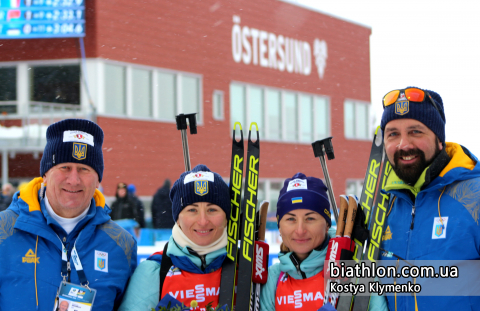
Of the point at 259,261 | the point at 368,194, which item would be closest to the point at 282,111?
the point at 368,194

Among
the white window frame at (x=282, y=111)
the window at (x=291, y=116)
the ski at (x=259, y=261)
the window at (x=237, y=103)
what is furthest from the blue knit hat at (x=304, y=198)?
the window at (x=291, y=116)

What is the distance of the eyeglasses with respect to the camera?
2.77 metres

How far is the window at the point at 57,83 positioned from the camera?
11.5 m

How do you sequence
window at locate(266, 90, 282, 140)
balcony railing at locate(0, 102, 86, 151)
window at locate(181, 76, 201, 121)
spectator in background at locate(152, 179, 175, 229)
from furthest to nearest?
1. window at locate(266, 90, 282, 140)
2. window at locate(181, 76, 201, 121)
3. balcony railing at locate(0, 102, 86, 151)
4. spectator in background at locate(152, 179, 175, 229)

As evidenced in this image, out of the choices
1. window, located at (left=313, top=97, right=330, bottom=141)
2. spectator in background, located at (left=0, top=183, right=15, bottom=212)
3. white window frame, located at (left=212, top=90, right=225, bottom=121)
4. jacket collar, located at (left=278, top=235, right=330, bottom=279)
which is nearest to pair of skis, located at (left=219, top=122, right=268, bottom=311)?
jacket collar, located at (left=278, top=235, right=330, bottom=279)

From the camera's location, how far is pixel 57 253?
264cm

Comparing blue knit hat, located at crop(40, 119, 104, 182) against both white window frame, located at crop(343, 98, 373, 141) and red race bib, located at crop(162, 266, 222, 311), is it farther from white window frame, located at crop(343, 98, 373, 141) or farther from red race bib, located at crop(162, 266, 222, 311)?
white window frame, located at crop(343, 98, 373, 141)

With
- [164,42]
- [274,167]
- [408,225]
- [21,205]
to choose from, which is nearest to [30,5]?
[164,42]

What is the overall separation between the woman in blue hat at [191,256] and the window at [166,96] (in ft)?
33.0

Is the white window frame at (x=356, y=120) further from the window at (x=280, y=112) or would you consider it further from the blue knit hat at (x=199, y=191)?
the blue knit hat at (x=199, y=191)

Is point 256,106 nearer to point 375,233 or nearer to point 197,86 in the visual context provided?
point 197,86

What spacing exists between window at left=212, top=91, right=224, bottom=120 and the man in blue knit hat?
36.5 feet

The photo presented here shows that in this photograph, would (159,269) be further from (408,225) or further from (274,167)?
(274,167)

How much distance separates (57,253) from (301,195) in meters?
1.45
